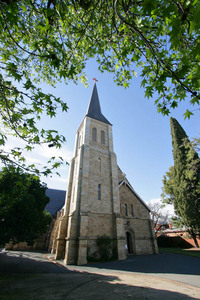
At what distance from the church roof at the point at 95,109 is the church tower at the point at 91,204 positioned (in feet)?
4.33

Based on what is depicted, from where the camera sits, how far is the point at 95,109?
25.0 m

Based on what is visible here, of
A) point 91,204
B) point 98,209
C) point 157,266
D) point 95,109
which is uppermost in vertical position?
point 95,109

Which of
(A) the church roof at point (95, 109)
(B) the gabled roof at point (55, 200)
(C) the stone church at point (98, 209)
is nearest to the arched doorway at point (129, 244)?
(C) the stone church at point (98, 209)


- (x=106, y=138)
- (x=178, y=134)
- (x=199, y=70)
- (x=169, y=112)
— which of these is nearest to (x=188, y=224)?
(x=178, y=134)

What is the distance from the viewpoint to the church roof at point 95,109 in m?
22.8

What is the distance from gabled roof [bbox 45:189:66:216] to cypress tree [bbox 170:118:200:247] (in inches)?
946

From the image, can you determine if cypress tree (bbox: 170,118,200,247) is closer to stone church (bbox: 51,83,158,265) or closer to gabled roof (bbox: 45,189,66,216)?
stone church (bbox: 51,83,158,265)

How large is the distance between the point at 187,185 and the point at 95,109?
18205 millimetres

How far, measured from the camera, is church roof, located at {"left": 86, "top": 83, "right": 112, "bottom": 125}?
22750mm

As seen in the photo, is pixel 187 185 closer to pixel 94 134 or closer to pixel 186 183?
pixel 186 183

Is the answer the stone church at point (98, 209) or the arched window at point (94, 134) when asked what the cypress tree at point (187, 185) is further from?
the arched window at point (94, 134)

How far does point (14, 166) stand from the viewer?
174 inches

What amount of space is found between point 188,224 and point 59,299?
18.5 meters

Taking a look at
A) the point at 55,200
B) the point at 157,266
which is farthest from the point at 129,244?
the point at 55,200
